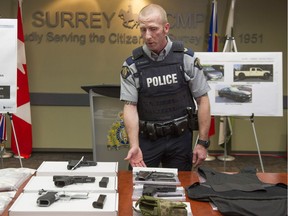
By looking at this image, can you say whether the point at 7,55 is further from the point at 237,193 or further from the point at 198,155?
the point at 237,193

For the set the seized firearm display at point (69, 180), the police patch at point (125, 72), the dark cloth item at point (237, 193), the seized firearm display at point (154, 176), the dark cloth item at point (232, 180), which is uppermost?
the police patch at point (125, 72)

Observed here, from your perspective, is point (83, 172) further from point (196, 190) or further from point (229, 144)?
point (229, 144)

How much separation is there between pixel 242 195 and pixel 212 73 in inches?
84.4

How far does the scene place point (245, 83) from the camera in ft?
11.3

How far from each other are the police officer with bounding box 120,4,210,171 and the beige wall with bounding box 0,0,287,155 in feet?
9.36

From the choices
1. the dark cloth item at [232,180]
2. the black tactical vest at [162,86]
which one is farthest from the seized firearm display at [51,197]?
the black tactical vest at [162,86]

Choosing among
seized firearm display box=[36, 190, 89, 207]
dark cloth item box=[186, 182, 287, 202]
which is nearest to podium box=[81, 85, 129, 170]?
dark cloth item box=[186, 182, 287, 202]

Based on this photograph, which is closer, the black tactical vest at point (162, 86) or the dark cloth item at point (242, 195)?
the dark cloth item at point (242, 195)

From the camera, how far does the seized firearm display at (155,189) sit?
4.78 feet

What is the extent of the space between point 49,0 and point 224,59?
2697mm

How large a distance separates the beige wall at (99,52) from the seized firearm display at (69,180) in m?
3.61

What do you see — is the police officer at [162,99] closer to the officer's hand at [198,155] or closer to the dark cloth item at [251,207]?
the officer's hand at [198,155]

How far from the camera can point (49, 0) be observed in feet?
16.2

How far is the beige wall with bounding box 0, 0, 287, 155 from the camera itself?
4965 mm
